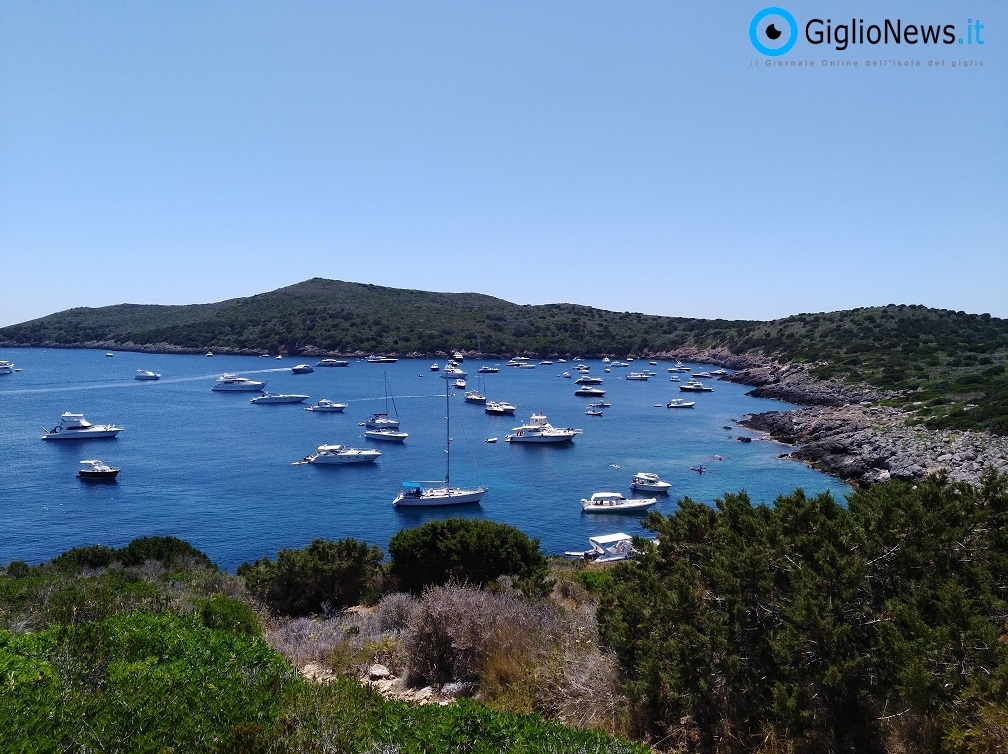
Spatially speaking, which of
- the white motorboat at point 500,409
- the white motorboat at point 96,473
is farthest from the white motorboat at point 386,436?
the white motorboat at point 96,473

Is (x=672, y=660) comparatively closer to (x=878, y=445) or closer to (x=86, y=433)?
(x=878, y=445)

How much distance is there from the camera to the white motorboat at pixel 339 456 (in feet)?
157

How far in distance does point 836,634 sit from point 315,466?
1792 inches

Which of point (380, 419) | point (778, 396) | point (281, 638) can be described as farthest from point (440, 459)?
point (778, 396)

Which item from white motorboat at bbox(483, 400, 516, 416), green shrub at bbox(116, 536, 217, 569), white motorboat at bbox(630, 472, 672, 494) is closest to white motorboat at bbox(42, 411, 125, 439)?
white motorboat at bbox(483, 400, 516, 416)

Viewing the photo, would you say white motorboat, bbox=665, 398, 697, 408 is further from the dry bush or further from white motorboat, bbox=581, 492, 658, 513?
the dry bush

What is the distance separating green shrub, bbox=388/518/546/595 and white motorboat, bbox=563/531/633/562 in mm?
15013

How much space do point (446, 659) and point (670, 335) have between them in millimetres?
150339

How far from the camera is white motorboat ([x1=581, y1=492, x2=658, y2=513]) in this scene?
37.3m

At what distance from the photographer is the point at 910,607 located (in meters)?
5.60

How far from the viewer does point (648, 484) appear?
40.8 metres

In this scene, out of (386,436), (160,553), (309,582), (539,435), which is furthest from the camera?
(539,435)

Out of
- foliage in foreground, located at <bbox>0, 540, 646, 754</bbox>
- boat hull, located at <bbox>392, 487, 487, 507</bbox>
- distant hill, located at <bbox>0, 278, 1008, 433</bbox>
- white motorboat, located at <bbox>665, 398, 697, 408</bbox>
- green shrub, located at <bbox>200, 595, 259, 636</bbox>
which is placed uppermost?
distant hill, located at <bbox>0, 278, 1008, 433</bbox>

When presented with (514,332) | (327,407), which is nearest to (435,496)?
(327,407)
